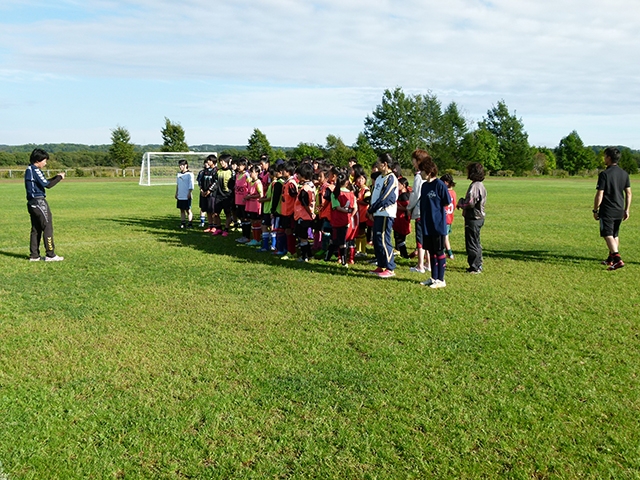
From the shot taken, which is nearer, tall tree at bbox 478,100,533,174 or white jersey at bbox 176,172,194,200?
white jersey at bbox 176,172,194,200

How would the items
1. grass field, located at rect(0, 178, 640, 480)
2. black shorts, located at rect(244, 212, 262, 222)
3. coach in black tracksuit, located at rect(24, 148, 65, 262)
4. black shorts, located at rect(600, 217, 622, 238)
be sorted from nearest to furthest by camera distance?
grass field, located at rect(0, 178, 640, 480), black shorts, located at rect(600, 217, 622, 238), coach in black tracksuit, located at rect(24, 148, 65, 262), black shorts, located at rect(244, 212, 262, 222)

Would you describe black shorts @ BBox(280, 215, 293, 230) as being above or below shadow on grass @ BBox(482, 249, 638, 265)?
above

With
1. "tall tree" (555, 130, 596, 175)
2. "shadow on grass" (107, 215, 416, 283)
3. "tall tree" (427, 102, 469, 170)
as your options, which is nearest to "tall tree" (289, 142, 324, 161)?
"tall tree" (427, 102, 469, 170)

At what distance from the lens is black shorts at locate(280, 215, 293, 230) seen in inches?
409

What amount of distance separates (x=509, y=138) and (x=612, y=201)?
7239 centimetres

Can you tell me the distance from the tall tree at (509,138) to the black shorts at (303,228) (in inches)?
2717

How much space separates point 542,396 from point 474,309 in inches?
98.3

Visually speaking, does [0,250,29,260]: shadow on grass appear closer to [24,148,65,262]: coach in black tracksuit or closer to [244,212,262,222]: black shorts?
[24,148,65,262]: coach in black tracksuit

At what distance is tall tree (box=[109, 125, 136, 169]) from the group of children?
54.5 meters

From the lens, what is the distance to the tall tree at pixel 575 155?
2921 inches

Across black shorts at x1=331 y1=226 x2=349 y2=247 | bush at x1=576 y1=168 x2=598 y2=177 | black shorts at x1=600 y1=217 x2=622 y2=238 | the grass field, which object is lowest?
the grass field

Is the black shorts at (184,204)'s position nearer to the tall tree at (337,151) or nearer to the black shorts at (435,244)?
the black shorts at (435,244)

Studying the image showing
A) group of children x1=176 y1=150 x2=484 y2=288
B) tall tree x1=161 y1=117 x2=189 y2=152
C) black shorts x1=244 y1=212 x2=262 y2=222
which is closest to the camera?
group of children x1=176 y1=150 x2=484 y2=288

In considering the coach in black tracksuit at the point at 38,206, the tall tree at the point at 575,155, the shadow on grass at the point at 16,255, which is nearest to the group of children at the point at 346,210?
the coach in black tracksuit at the point at 38,206
